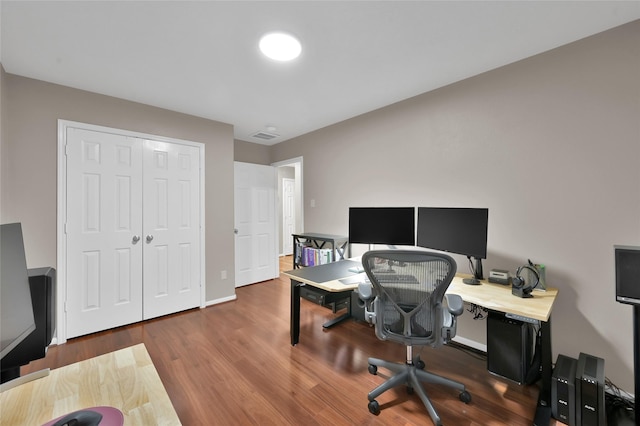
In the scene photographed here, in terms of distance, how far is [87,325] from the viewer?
2631 mm

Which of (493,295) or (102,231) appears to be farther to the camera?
(102,231)

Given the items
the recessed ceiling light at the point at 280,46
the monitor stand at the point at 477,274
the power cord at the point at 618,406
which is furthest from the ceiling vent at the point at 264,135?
the power cord at the point at 618,406

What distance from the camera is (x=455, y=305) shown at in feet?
5.35

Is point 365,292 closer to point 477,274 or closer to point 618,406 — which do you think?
point 477,274

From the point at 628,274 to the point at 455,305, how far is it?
0.92 m

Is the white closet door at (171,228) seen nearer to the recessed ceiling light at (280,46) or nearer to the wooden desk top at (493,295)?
the wooden desk top at (493,295)

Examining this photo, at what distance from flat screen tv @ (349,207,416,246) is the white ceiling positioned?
127 centimetres

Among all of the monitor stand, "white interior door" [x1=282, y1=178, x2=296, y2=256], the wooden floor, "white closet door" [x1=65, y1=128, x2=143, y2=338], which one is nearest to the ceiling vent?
"white closet door" [x1=65, y1=128, x2=143, y2=338]

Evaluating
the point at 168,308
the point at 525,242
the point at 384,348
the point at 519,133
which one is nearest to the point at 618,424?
the point at 525,242

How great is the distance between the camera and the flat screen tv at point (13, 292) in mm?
763

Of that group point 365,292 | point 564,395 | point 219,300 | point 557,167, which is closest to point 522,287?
point 564,395

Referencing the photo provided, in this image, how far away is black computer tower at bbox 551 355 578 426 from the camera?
1.52 metres

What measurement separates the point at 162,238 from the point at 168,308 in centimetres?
87

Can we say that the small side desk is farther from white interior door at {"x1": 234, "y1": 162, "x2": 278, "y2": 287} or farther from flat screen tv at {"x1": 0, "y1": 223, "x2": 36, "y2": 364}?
white interior door at {"x1": 234, "y1": 162, "x2": 278, "y2": 287}
